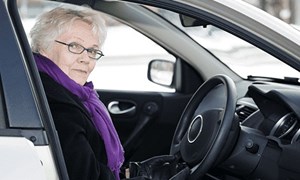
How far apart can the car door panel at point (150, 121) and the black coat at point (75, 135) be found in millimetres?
1292

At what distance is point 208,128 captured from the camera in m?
2.90

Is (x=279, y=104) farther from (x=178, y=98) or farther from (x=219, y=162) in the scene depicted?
(x=178, y=98)

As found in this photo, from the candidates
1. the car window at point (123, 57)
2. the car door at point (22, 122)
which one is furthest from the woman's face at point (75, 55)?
the car window at point (123, 57)

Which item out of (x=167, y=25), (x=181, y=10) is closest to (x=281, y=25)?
(x=181, y=10)

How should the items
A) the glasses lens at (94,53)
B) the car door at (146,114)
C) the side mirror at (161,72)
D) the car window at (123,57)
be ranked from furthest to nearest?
the car window at (123,57), the side mirror at (161,72), the car door at (146,114), the glasses lens at (94,53)

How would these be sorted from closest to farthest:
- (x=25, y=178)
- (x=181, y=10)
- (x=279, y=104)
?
(x=25, y=178)
(x=181, y=10)
(x=279, y=104)

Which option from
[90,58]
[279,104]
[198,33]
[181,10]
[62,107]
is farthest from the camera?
[198,33]

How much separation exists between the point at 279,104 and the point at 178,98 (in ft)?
3.66

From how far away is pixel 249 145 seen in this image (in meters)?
2.82

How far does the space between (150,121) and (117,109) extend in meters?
0.21

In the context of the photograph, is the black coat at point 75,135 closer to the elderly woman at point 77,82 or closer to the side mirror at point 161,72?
the elderly woman at point 77,82

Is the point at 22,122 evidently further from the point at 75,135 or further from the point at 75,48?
the point at 75,48

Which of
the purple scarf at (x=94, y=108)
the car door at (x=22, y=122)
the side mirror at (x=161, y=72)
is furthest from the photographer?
the side mirror at (x=161, y=72)

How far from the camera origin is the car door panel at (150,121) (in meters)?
3.91
